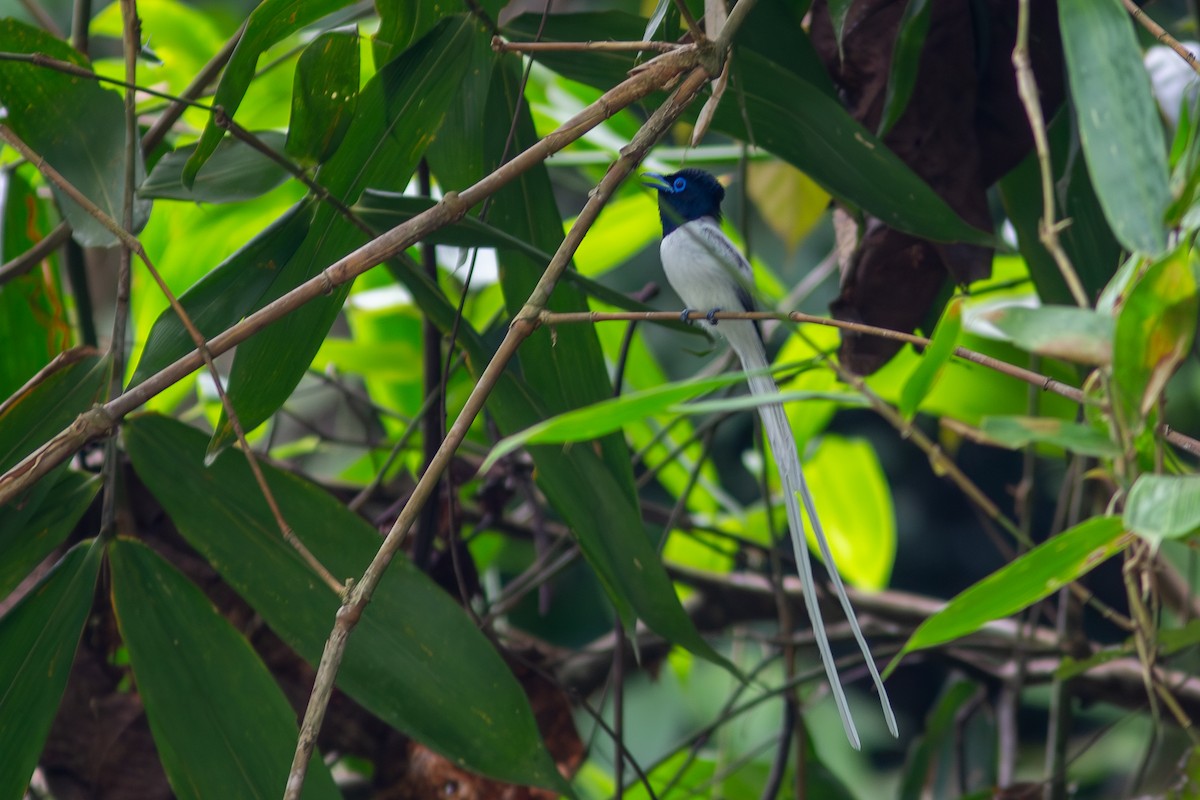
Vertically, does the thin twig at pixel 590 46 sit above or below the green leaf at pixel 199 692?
above

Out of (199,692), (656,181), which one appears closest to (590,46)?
(199,692)

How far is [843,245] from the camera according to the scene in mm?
1427

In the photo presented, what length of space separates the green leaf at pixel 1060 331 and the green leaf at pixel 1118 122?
0.06 meters

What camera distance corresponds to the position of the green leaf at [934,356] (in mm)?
700

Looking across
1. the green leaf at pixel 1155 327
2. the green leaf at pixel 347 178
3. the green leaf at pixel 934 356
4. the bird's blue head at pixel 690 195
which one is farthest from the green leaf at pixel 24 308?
the green leaf at pixel 1155 327

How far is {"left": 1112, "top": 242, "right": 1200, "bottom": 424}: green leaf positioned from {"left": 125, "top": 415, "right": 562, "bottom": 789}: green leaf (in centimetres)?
72

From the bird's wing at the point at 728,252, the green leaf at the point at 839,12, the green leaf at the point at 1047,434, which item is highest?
the green leaf at the point at 839,12

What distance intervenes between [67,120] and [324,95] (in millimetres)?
312

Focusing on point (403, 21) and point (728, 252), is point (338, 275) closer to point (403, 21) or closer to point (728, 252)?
point (403, 21)

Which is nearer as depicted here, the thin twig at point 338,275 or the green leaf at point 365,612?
the thin twig at point 338,275

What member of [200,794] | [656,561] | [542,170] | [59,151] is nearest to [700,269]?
[542,170]

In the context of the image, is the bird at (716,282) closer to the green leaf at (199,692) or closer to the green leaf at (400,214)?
the green leaf at (400,214)

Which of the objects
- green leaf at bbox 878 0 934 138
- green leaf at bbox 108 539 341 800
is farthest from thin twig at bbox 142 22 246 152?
green leaf at bbox 878 0 934 138

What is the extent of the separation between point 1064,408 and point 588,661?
3.00 feet
